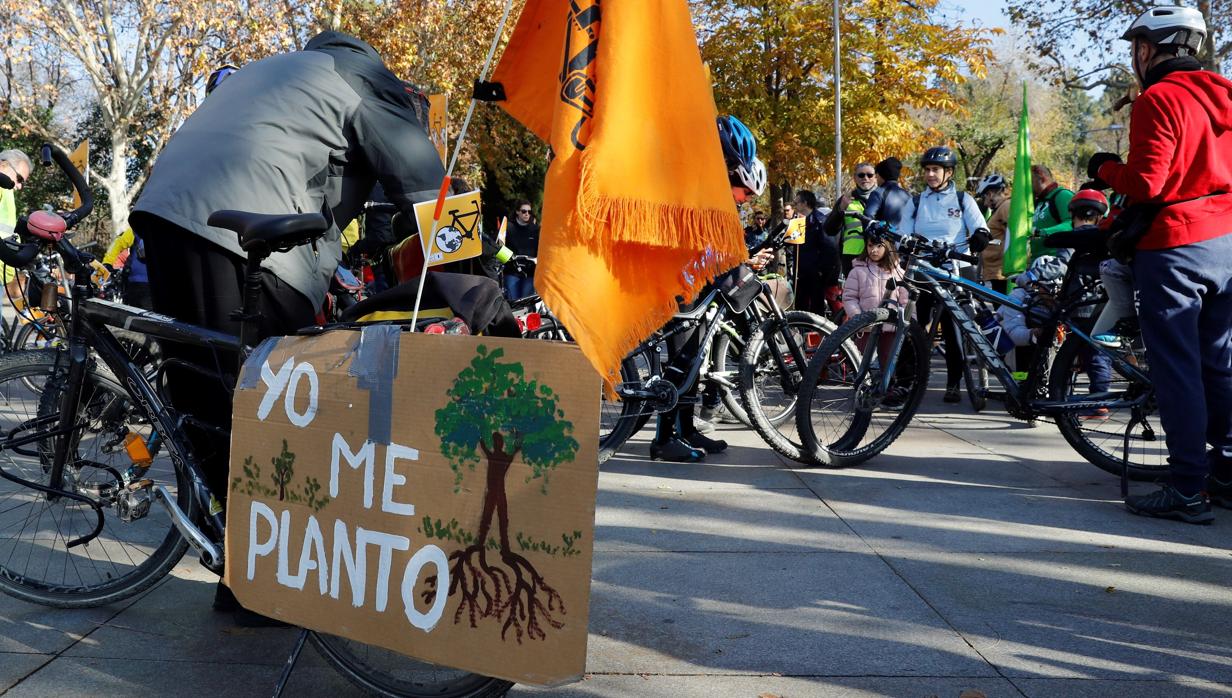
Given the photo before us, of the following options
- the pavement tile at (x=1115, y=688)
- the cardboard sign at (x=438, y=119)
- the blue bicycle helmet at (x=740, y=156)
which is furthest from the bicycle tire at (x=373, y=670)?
the blue bicycle helmet at (x=740, y=156)

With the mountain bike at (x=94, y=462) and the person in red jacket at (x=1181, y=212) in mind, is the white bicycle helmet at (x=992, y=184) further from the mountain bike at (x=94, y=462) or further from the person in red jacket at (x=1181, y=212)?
the mountain bike at (x=94, y=462)

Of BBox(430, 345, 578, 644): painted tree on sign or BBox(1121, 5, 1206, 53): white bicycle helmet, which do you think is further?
BBox(1121, 5, 1206, 53): white bicycle helmet

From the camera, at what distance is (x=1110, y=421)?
5406 mm

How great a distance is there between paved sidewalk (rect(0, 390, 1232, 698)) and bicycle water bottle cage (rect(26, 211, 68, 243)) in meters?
1.23

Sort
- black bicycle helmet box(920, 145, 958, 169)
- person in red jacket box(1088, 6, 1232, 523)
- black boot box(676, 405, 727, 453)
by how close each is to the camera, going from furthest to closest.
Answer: black bicycle helmet box(920, 145, 958, 169)
black boot box(676, 405, 727, 453)
person in red jacket box(1088, 6, 1232, 523)

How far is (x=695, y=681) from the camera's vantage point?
2.98 m

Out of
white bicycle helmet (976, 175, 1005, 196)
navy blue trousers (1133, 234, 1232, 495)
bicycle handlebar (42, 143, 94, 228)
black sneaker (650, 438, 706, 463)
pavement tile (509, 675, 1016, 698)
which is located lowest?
pavement tile (509, 675, 1016, 698)

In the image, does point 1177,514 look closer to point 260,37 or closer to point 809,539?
point 809,539

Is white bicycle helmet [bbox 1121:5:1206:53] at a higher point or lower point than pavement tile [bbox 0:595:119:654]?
higher

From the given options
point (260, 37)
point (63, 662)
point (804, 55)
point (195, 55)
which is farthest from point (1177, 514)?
point (195, 55)

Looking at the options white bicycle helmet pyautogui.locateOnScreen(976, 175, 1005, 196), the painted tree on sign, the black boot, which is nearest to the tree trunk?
white bicycle helmet pyautogui.locateOnScreen(976, 175, 1005, 196)

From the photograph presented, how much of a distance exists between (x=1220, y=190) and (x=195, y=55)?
81.4 ft

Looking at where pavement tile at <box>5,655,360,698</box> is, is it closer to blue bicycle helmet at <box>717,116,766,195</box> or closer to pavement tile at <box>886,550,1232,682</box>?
pavement tile at <box>886,550,1232,682</box>

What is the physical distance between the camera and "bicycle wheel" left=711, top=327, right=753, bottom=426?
5809 mm
